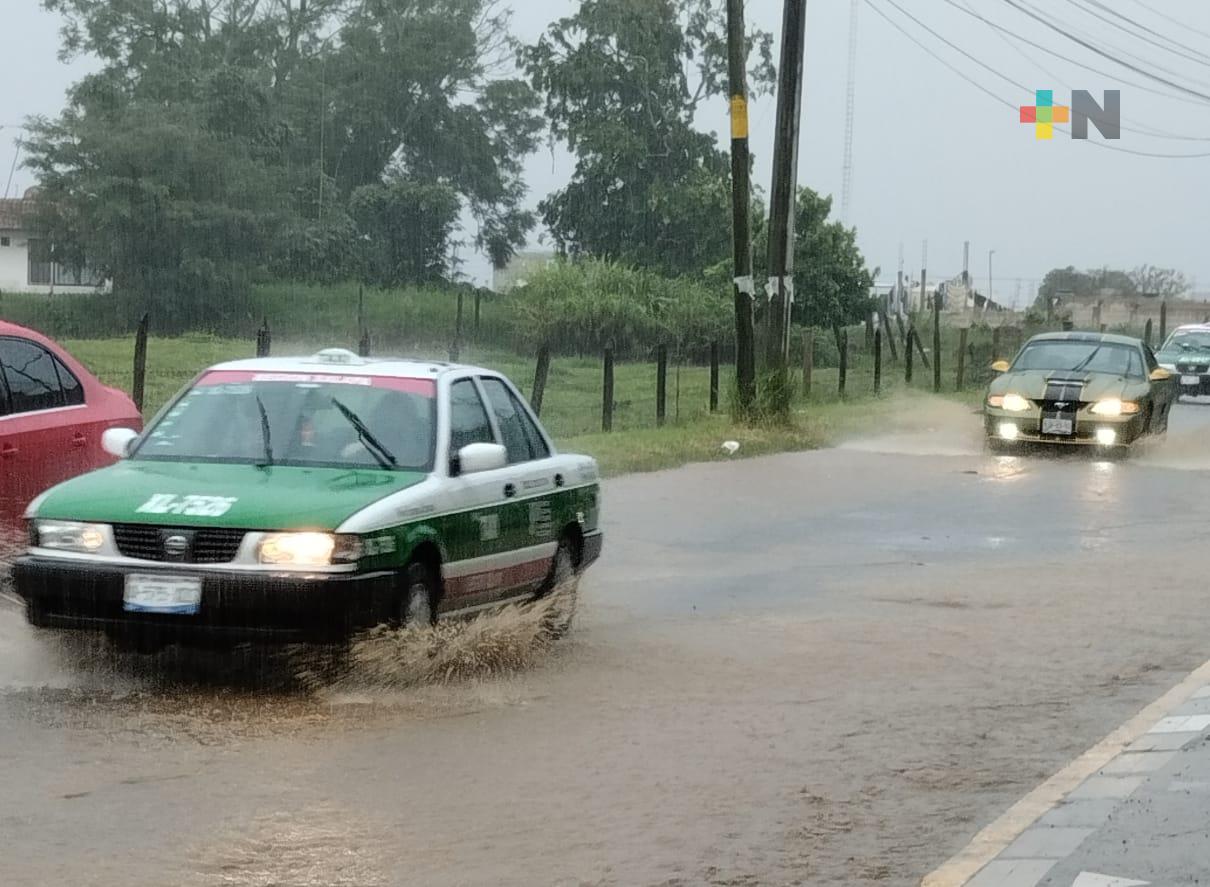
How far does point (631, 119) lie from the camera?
72.8m

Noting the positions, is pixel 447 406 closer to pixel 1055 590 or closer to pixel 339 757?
pixel 339 757

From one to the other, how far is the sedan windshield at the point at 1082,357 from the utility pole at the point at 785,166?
11.3 ft

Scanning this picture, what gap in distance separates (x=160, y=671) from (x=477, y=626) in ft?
4.66

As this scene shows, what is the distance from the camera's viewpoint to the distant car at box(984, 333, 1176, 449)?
23.2 metres

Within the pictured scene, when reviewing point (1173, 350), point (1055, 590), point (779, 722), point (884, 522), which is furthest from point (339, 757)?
point (1173, 350)

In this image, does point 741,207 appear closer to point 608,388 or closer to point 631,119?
point 608,388

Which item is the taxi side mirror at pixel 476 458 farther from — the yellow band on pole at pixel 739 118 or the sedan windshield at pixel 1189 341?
the sedan windshield at pixel 1189 341

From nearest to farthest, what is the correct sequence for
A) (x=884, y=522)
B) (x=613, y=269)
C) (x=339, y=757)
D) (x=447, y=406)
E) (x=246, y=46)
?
(x=339, y=757)
(x=447, y=406)
(x=884, y=522)
(x=613, y=269)
(x=246, y=46)

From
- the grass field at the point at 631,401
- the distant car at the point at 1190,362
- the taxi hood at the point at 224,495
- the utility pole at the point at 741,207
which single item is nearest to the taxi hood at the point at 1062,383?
the grass field at the point at 631,401

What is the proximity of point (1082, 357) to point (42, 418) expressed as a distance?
1631 centimetres

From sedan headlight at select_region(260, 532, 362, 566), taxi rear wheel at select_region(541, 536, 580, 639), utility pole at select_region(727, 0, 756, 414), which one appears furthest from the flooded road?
utility pole at select_region(727, 0, 756, 414)

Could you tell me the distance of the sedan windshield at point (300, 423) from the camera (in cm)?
932

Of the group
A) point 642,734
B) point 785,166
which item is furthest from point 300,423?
point 785,166

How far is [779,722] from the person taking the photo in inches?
323
